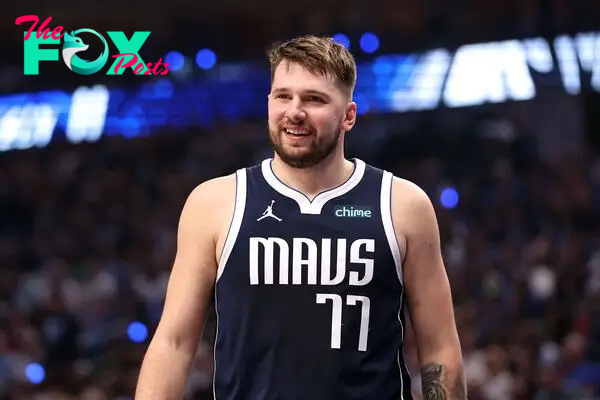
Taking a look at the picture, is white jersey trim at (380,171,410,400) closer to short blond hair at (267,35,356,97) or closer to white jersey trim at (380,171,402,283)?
white jersey trim at (380,171,402,283)

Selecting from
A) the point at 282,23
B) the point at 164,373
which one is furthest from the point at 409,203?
the point at 282,23

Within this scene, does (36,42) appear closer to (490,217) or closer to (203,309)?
(490,217)

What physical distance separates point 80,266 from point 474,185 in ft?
11.2

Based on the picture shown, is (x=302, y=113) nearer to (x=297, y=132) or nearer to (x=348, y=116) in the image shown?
(x=297, y=132)

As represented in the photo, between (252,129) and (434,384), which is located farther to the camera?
(252,129)

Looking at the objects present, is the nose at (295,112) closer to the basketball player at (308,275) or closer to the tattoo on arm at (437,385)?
the basketball player at (308,275)

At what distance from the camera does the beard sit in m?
3.54

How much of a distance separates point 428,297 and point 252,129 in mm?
7251

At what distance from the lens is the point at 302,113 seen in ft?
11.4

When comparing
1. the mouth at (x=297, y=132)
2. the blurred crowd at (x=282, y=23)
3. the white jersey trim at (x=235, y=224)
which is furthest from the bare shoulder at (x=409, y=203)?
the blurred crowd at (x=282, y=23)

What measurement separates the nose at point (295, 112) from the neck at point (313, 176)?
21 centimetres

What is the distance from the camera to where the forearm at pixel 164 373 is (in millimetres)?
3502

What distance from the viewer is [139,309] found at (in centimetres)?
966

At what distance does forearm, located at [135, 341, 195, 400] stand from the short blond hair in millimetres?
870
